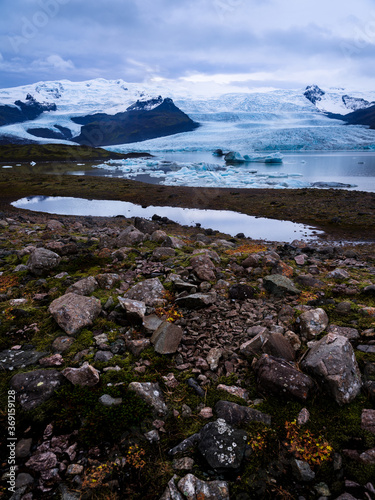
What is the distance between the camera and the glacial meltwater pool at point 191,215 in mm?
19062

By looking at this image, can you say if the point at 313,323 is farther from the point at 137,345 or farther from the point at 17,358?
the point at 17,358

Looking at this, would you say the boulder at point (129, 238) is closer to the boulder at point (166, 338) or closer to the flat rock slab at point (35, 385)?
the boulder at point (166, 338)

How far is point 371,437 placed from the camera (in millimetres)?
2865

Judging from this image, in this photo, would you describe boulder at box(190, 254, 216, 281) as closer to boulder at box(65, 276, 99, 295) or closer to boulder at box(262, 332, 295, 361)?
boulder at box(65, 276, 99, 295)

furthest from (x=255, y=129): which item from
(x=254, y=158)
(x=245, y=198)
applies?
(x=245, y=198)

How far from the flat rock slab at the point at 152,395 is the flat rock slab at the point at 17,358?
160 centimetres

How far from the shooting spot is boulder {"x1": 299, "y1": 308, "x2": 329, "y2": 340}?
4461mm

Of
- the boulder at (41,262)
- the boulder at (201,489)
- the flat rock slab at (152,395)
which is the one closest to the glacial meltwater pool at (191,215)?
the boulder at (41,262)

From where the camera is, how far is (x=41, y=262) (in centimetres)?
694

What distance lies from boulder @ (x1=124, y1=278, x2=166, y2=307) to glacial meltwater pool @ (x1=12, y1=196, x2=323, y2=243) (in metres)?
13.3

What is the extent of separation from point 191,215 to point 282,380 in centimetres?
2224

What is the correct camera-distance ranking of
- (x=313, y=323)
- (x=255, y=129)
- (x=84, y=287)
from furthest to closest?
(x=255, y=129)
(x=84, y=287)
(x=313, y=323)

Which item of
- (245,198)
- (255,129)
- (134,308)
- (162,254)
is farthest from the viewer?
(255,129)

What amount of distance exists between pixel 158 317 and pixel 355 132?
4191 inches
